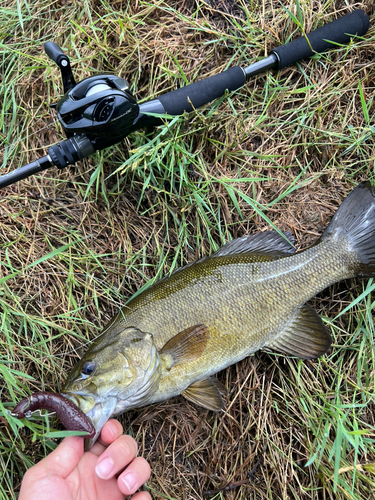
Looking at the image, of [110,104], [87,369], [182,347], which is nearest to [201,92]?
[110,104]

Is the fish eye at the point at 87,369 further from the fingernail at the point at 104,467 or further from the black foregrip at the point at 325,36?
the black foregrip at the point at 325,36

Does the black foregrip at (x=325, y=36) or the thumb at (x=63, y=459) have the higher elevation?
the black foregrip at (x=325, y=36)

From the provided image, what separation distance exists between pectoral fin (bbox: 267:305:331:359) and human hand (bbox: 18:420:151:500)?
1.16 meters

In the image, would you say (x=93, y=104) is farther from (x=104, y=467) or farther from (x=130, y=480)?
(x=130, y=480)

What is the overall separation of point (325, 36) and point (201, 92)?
1.11 metres

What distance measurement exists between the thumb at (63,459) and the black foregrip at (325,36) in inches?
117

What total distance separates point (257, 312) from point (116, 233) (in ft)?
3.95

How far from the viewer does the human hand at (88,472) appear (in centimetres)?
212

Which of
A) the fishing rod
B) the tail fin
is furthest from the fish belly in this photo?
the fishing rod

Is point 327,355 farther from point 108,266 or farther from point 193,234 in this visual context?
point 108,266

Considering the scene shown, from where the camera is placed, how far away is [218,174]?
2920 millimetres

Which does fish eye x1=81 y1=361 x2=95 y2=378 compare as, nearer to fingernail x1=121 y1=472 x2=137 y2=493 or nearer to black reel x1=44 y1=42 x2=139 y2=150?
fingernail x1=121 y1=472 x2=137 y2=493

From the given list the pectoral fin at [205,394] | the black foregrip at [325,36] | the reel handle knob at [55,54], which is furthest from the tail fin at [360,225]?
the reel handle knob at [55,54]

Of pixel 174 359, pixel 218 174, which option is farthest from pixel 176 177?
pixel 174 359
